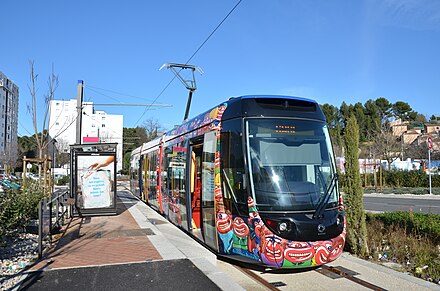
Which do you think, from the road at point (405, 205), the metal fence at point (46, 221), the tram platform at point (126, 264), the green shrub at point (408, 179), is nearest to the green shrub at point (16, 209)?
the metal fence at point (46, 221)

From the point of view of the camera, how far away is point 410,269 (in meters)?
7.06

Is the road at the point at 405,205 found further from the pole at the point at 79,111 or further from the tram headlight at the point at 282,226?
the pole at the point at 79,111

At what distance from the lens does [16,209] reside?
9.27 meters

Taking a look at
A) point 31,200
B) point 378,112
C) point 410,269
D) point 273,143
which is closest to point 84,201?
point 31,200

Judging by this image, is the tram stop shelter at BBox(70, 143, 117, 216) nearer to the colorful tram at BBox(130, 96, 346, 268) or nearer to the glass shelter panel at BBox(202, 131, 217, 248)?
the glass shelter panel at BBox(202, 131, 217, 248)

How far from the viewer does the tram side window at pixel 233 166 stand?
20.9ft

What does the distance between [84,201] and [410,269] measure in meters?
10.2

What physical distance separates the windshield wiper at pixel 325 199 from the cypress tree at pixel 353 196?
1.71 m

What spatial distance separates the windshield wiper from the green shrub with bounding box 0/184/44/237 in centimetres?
607

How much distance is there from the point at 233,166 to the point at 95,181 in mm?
8085

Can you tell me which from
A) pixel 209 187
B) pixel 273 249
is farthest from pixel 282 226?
pixel 209 187

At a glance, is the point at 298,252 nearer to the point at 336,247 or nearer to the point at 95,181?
the point at 336,247

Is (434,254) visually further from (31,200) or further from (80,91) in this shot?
(80,91)

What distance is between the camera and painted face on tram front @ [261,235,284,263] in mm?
5926
